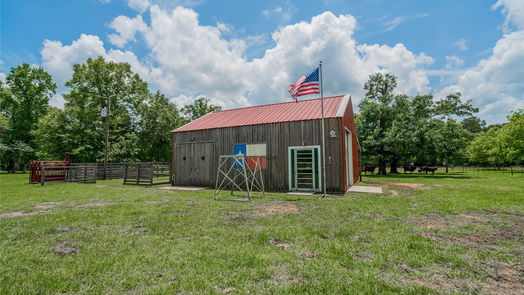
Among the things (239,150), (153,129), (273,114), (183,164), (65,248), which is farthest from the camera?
(153,129)

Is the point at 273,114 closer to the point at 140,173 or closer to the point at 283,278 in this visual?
the point at 140,173

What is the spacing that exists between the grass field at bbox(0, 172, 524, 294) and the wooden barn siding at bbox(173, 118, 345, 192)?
4.67 m

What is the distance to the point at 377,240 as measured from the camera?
14.1 ft

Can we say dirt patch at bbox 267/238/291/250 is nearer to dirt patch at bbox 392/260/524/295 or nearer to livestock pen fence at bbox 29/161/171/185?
dirt patch at bbox 392/260/524/295

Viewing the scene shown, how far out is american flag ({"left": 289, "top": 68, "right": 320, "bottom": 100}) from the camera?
1062cm

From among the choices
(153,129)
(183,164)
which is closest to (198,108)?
(153,129)

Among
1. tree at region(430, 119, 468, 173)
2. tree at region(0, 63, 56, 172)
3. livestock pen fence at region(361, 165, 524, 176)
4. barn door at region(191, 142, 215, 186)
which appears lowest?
livestock pen fence at region(361, 165, 524, 176)

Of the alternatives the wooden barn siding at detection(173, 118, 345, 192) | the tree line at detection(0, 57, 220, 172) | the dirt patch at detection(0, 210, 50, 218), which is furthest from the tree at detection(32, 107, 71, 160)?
the dirt patch at detection(0, 210, 50, 218)

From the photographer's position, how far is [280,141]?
12.4 meters

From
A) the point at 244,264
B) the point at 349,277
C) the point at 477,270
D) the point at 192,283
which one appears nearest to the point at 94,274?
the point at 192,283

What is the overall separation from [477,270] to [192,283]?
367 centimetres

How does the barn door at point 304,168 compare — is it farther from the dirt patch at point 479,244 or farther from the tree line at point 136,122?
the tree line at point 136,122

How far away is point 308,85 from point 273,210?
20.1 feet

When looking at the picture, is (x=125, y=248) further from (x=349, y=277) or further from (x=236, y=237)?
(x=349, y=277)
